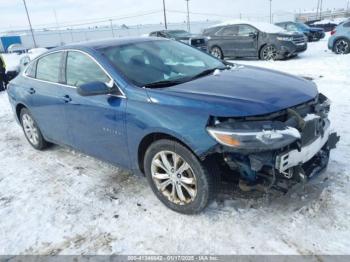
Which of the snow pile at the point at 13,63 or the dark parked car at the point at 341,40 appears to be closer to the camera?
the snow pile at the point at 13,63

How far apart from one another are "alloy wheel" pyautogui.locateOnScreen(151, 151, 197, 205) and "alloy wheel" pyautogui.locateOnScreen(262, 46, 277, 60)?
A: 11182 millimetres

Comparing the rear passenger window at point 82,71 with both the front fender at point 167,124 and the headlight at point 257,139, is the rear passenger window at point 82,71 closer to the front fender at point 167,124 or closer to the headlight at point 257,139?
the front fender at point 167,124

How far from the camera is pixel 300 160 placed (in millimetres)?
2895

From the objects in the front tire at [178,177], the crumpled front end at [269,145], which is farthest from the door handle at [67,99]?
the crumpled front end at [269,145]

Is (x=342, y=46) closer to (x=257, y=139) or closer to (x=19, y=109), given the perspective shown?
(x=19, y=109)

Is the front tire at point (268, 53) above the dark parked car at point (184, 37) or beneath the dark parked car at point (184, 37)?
beneath

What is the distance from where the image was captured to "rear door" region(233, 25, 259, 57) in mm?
13734

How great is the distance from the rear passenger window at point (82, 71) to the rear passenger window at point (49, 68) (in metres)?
0.28

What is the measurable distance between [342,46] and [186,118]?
12970 millimetres

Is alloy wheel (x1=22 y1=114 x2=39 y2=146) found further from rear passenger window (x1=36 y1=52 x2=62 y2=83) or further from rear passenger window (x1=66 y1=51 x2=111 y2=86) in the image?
rear passenger window (x1=66 y1=51 x2=111 y2=86)

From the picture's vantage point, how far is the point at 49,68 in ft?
15.0

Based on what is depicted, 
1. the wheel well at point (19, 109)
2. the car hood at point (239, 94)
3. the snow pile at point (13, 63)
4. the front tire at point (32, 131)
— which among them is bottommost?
the snow pile at point (13, 63)

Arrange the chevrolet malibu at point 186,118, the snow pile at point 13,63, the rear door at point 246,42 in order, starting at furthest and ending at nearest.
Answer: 1. the rear door at point 246,42
2. the snow pile at point 13,63
3. the chevrolet malibu at point 186,118

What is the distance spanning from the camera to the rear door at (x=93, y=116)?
136 inches
